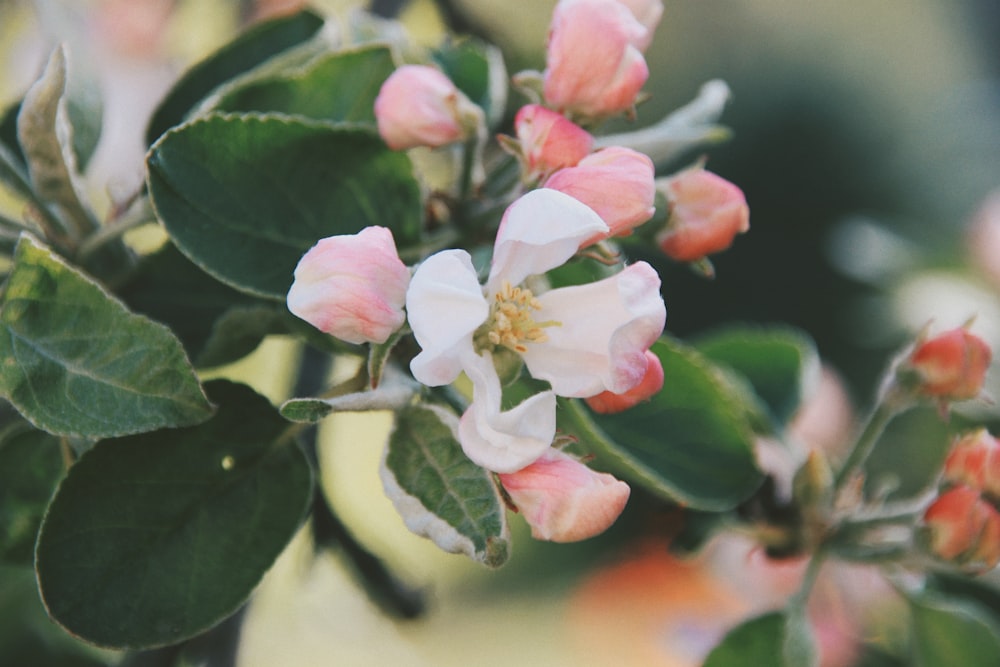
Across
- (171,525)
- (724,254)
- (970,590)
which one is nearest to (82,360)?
(171,525)

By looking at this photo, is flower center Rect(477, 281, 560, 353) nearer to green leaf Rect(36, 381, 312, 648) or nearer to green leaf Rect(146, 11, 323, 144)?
green leaf Rect(36, 381, 312, 648)

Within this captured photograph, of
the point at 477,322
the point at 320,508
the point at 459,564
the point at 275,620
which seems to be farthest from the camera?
the point at 459,564

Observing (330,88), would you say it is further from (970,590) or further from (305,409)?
(970,590)

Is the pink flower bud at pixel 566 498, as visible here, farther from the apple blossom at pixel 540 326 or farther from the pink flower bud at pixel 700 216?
the pink flower bud at pixel 700 216

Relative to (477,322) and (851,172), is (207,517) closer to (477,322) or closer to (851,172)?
(477,322)

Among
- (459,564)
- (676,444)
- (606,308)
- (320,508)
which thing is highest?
(606,308)

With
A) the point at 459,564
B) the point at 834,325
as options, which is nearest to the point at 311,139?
the point at 459,564
